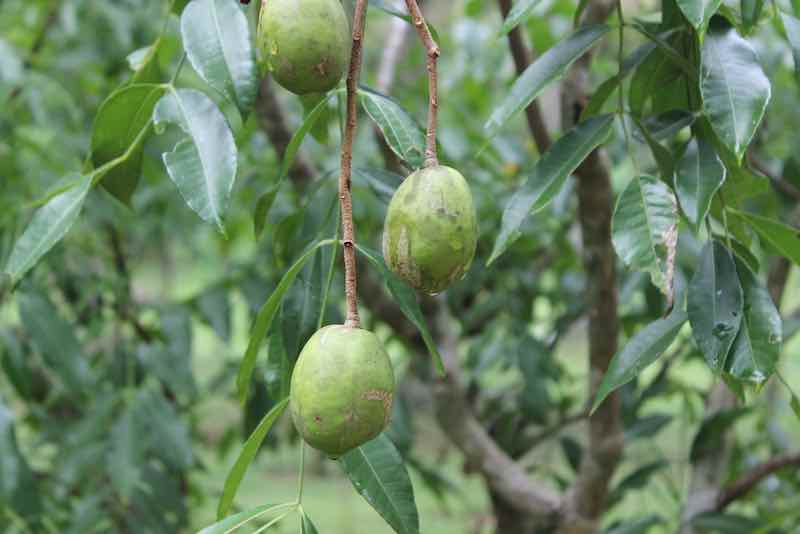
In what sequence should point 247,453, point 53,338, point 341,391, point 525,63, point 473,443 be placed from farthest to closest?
1. point 473,443
2. point 53,338
3. point 525,63
4. point 247,453
5. point 341,391

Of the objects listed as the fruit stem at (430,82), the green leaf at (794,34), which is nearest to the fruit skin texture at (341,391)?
the fruit stem at (430,82)

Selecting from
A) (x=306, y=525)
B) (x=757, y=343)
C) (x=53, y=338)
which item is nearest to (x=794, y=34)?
(x=757, y=343)

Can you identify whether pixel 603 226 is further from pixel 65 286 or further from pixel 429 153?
pixel 65 286

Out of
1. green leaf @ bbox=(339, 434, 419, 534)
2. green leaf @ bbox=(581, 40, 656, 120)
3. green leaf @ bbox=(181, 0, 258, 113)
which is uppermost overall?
green leaf @ bbox=(181, 0, 258, 113)

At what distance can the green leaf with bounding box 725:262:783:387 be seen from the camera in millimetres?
576

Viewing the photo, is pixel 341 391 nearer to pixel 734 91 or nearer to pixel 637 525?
Answer: pixel 734 91

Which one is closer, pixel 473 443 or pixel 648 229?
pixel 648 229

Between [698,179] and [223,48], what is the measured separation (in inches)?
11.6

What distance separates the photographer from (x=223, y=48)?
63 centimetres

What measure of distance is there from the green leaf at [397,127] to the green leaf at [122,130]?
0.15 metres

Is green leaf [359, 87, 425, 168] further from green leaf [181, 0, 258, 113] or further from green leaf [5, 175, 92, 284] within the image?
green leaf [5, 175, 92, 284]

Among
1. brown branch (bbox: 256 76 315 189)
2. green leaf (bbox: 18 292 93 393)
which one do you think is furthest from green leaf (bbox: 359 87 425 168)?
green leaf (bbox: 18 292 93 393)

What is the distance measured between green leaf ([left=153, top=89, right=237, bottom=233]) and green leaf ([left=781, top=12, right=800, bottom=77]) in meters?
0.34

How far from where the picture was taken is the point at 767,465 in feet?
3.76
